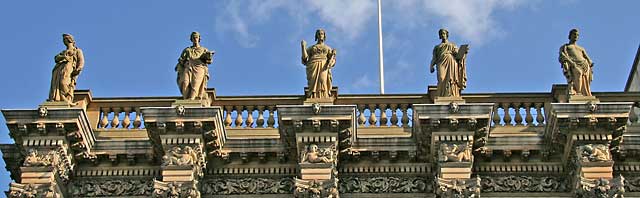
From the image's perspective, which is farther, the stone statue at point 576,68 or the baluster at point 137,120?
the baluster at point 137,120

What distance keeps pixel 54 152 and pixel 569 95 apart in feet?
32.1

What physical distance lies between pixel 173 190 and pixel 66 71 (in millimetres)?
3631

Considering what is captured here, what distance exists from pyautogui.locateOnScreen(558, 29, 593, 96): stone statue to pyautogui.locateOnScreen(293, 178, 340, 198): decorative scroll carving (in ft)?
16.5

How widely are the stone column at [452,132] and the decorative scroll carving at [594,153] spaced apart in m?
1.80

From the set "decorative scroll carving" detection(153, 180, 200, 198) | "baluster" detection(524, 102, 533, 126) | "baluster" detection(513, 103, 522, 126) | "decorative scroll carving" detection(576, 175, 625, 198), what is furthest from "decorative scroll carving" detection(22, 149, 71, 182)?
"decorative scroll carving" detection(576, 175, 625, 198)

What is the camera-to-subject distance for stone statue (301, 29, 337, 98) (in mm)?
23719

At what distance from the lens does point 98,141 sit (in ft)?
77.2

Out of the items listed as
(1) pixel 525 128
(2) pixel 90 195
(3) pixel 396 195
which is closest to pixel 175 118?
(2) pixel 90 195

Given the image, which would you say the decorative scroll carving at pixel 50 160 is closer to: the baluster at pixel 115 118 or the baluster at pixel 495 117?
the baluster at pixel 115 118

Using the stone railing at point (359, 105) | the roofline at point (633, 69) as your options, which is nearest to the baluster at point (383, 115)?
the stone railing at point (359, 105)

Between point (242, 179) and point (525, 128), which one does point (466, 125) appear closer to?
point (525, 128)

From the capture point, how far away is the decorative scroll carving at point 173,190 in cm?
2227

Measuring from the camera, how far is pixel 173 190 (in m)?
22.3

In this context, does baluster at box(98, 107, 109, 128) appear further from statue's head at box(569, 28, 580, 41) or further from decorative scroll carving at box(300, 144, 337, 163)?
statue's head at box(569, 28, 580, 41)
